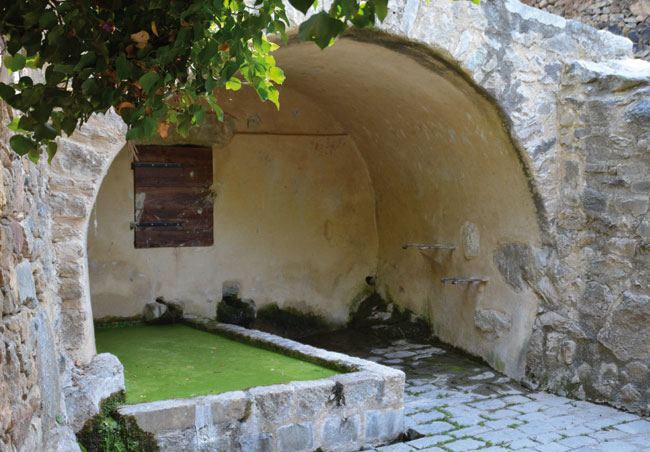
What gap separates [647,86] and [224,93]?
3710 millimetres

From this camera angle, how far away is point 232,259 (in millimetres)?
6820

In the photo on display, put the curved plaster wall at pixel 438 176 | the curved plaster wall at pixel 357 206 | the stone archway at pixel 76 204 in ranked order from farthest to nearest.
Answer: the curved plaster wall at pixel 357 206, the curved plaster wall at pixel 438 176, the stone archway at pixel 76 204

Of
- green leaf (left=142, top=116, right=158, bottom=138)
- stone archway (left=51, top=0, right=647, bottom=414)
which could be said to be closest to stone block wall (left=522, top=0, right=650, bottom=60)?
stone archway (left=51, top=0, right=647, bottom=414)

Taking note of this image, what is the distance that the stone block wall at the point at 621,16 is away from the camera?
8.53m

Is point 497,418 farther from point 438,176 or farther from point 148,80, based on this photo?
point 148,80

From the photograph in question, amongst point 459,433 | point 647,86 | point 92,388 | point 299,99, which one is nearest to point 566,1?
point 299,99

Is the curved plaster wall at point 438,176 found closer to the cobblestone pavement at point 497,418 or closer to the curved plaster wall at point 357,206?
the curved plaster wall at point 357,206

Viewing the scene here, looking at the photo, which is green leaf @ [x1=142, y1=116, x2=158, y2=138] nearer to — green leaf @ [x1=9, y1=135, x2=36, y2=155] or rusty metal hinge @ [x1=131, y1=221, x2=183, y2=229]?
green leaf @ [x1=9, y1=135, x2=36, y2=155]

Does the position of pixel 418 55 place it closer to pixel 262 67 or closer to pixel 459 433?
pixel 459 433

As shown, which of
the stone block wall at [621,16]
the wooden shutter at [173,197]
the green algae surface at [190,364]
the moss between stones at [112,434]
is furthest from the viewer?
the stone block wall at [621,16]

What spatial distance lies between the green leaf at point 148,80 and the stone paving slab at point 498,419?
2.87 m

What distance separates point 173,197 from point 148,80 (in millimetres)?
5149

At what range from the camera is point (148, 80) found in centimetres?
148

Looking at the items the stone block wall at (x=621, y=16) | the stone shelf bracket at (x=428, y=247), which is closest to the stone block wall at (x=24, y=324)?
the stone shelf bracket at (x=428, y=247)
